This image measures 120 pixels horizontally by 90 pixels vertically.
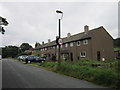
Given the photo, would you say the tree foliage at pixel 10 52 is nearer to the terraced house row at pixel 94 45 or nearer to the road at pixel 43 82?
the terraced house row at pixel 94 45

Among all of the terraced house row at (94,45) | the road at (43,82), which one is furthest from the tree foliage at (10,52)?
the road at (43,82)

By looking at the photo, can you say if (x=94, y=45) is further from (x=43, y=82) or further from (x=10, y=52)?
(x=10, y=52)

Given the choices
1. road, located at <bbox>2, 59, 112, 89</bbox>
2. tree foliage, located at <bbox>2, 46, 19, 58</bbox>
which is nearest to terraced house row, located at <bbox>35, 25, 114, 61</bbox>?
road, located at <bbox>2, 59, 112, 89</bbox>

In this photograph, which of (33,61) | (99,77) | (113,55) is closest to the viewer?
(99,77)

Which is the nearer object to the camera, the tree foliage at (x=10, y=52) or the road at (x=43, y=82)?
the road at (x=43, y=82)

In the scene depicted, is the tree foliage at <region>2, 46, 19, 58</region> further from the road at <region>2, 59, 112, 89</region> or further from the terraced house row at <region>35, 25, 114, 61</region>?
the road at <region>2, 59, 112, 89</region>

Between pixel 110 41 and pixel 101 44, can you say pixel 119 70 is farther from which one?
pixel 110 41

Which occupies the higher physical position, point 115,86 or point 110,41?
point 110,41

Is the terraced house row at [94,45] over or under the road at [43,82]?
over

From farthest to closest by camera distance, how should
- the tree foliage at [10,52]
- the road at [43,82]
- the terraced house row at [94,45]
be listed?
1. the tree foliage at [10,52]
2. the terraced house row at [94,45]
3. the road at [43,82]

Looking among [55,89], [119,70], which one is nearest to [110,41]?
[119,70]

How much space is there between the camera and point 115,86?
765 cm

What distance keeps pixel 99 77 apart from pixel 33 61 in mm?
24736

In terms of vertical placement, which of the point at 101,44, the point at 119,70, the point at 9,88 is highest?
the point at 101,44
